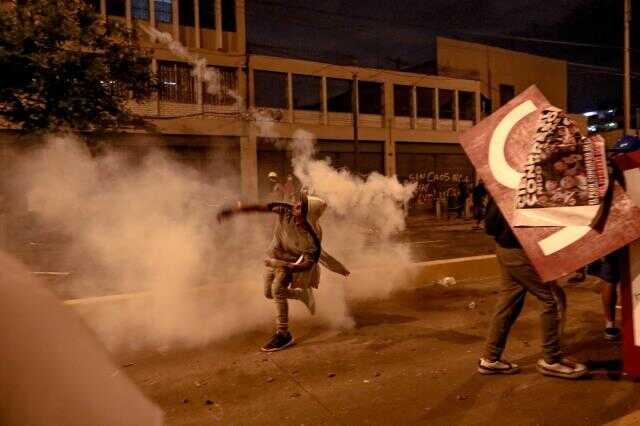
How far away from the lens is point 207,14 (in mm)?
23062

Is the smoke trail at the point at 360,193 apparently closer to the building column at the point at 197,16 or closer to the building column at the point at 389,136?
the building column at the point at 197,16

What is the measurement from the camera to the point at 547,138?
12.0ft

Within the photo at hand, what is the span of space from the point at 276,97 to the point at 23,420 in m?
24.6

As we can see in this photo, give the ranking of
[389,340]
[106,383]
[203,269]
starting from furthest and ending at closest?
[203,269] → [389,340] → [106,383]

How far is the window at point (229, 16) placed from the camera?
23312mm

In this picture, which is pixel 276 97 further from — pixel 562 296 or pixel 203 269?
pixel 562 296

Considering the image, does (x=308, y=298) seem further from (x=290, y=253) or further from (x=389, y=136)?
(x=389, y=136)

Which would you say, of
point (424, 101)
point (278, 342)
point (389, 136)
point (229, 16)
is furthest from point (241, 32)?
point (278, 342)

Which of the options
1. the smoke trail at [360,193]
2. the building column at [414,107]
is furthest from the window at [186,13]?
the smoke trail at [360,193]

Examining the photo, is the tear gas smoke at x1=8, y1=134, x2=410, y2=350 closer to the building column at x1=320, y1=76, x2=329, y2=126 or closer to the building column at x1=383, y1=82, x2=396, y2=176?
the building column at x1=320, y1=76, x2=329, y2=126

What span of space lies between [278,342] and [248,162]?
62.0 feet

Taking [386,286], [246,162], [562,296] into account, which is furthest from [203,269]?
[246,162]

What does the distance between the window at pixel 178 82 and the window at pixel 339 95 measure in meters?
6.99

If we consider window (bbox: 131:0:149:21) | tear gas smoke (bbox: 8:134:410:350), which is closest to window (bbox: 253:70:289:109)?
window (bbox: 131:0:149:21)
